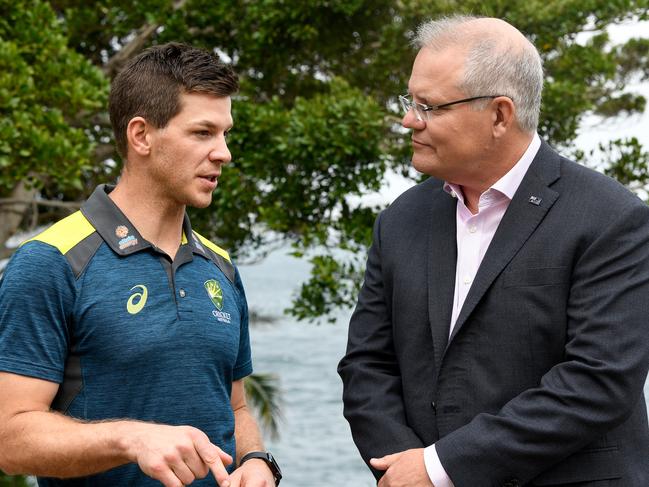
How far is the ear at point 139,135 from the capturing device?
2992mm

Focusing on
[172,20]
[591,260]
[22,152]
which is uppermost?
[172,20]

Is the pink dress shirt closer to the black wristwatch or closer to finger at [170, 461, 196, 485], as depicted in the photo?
the black wristwatch

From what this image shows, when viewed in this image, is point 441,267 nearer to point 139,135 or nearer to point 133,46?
point 139,135

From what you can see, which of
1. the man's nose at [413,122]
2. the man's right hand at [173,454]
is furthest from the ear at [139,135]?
the man's right hand at [173,454]

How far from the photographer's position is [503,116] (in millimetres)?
3215

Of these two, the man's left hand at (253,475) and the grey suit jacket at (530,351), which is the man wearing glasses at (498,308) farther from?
the man's left hand at (253,475)

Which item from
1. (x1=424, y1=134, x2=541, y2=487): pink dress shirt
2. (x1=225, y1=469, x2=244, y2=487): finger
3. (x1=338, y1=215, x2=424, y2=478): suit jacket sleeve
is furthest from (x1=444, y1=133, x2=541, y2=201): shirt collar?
(x1=225, y1=469, x2=244, y2=487): finger

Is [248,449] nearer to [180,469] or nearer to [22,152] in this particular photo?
[180,469]

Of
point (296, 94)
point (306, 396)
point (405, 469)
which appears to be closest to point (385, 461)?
point (405, 469)

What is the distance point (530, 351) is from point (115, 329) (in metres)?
1.24

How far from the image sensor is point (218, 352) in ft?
9.66

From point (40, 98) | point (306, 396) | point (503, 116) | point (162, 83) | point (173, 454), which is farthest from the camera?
point (306, 396)

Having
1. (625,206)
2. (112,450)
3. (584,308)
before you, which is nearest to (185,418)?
(112,450)

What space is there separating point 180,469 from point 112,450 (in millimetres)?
230
